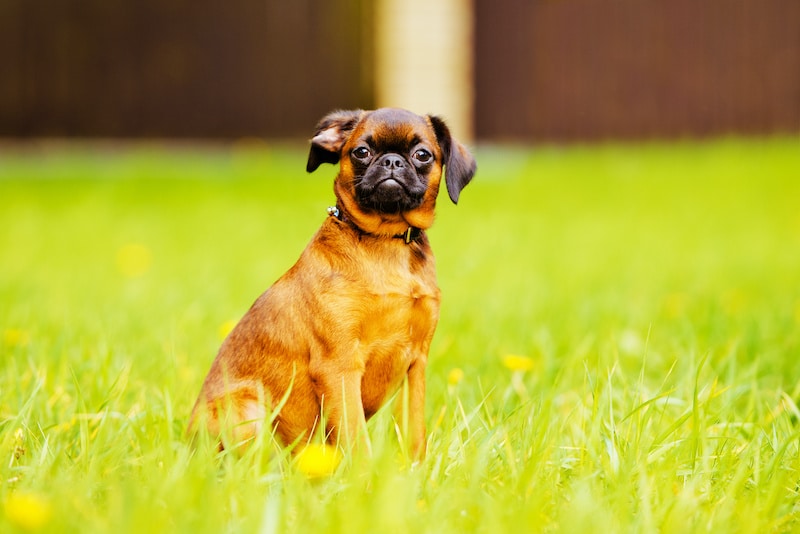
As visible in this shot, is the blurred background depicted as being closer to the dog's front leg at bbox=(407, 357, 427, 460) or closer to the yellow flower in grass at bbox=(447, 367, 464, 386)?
the yellow flower in grass at bbox=(447, 367, 464, 386)

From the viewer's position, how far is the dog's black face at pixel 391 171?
7.80 feet

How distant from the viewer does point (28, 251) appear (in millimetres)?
6234

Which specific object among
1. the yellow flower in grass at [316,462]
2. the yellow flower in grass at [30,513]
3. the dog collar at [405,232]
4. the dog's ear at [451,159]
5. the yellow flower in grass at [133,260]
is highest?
the dog's ear at [451,159]

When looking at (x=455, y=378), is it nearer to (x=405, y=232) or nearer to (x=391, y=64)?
(x=405, y=232)

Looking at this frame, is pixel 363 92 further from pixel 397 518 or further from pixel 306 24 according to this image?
pixel 397 518

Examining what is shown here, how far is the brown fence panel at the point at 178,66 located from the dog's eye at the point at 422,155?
886 centimetres

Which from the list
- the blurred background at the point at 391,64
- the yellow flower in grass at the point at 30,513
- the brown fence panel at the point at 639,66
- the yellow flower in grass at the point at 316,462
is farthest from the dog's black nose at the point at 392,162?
the brown fence panel at the point at 639,66

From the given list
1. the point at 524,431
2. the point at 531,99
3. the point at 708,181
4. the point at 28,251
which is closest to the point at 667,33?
the point at 531,99

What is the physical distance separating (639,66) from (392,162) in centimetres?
983

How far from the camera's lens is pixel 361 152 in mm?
2490

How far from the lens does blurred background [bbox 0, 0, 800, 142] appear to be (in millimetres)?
11180

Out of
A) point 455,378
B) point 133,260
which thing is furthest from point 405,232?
point 133,260

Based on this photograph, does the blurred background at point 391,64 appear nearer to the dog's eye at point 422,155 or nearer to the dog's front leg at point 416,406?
the dog's eye at point 422,155

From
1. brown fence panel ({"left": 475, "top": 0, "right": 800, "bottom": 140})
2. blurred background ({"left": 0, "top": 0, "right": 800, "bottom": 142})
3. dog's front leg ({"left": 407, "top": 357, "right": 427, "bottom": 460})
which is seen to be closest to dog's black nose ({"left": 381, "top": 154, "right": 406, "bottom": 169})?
dog's front leg ({"left": 407, "top": 357, "right": 427, "bottom": 460})
